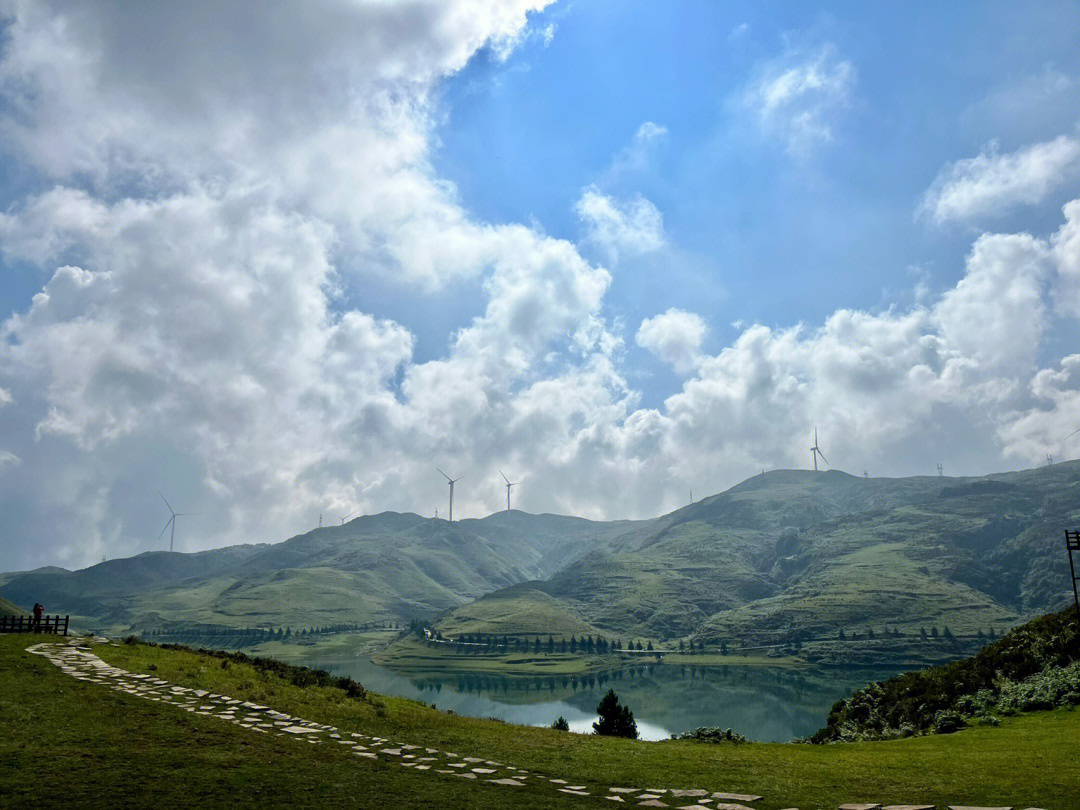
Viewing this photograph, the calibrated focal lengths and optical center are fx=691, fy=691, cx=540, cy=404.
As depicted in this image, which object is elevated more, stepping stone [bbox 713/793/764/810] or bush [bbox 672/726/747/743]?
stepping stone [bbox 713/793/764/810]

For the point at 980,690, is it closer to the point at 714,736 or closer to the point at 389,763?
the point at 714,736

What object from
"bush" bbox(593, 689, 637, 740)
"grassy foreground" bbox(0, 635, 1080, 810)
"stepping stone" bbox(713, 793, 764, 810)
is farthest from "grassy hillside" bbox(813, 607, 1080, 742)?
"stepping stone" bbox(713, 793, 764, 810)

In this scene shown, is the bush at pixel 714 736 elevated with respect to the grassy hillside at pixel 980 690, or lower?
lower

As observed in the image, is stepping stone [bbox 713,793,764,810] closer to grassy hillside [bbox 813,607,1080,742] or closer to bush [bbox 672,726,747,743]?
bush [bbox 672,726,747,743]

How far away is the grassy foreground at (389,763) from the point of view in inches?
716

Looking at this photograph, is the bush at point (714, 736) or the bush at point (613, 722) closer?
the bush at point (714, 736)

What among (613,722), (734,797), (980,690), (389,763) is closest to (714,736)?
(980,690)

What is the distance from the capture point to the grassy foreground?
1819cm

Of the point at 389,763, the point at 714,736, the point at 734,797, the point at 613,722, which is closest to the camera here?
the point at 734,797

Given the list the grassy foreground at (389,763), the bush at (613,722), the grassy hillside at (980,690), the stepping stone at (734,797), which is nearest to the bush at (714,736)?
the grassy foreground at (389,763)

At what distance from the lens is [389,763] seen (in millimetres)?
22781

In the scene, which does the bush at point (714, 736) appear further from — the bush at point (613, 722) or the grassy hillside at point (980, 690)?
the bush at point (613, 722)

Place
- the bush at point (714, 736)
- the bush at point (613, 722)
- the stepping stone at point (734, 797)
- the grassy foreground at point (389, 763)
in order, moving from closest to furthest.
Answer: the grassy foreground at point (389, 763) < the stepping stone at point (734, 797) < the bush at point (714, 736) < the bush at point (613, 722)

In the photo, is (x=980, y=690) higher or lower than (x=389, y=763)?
lower
